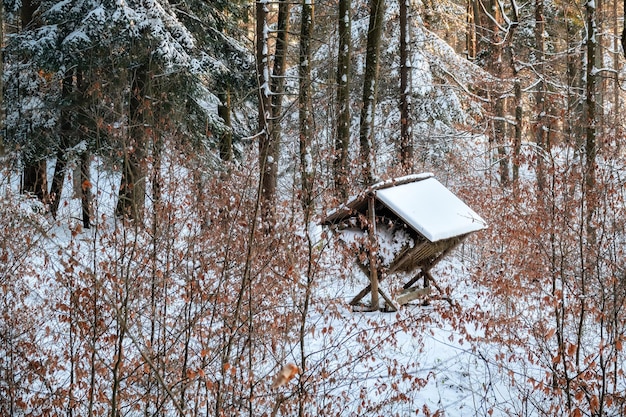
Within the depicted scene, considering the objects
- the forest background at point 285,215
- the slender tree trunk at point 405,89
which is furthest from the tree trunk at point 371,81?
the slender tree trunk at point 405,89

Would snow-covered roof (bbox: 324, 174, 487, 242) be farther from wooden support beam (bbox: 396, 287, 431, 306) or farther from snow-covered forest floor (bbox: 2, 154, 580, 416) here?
wooden support beam (bbox: 396, 287, 431, 306)

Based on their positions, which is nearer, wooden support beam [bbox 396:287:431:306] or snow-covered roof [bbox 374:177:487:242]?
snow-covered roof [bbox 374:177:487:242]

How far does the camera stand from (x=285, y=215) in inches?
266

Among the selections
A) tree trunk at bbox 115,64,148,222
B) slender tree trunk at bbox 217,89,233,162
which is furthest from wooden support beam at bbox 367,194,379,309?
slender tree trunk at bbox 217,89,233,162

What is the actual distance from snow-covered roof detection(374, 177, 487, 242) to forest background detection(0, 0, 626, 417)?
74cm

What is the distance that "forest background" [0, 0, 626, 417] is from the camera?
5.10 meters

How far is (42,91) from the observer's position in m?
13.8

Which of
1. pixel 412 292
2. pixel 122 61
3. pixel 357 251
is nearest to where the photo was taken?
pixel 357 251

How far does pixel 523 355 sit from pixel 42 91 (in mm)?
12750

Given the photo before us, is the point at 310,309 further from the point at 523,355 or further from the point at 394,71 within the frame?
the point at 394,71

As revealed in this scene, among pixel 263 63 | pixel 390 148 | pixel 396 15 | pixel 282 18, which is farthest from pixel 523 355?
pixel 396 15

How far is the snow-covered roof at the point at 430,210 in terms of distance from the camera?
746 centimetres

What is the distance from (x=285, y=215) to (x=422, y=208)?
7.15ft

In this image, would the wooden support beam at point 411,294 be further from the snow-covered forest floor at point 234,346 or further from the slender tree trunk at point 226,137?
the slender tree trunk at point 226,137
